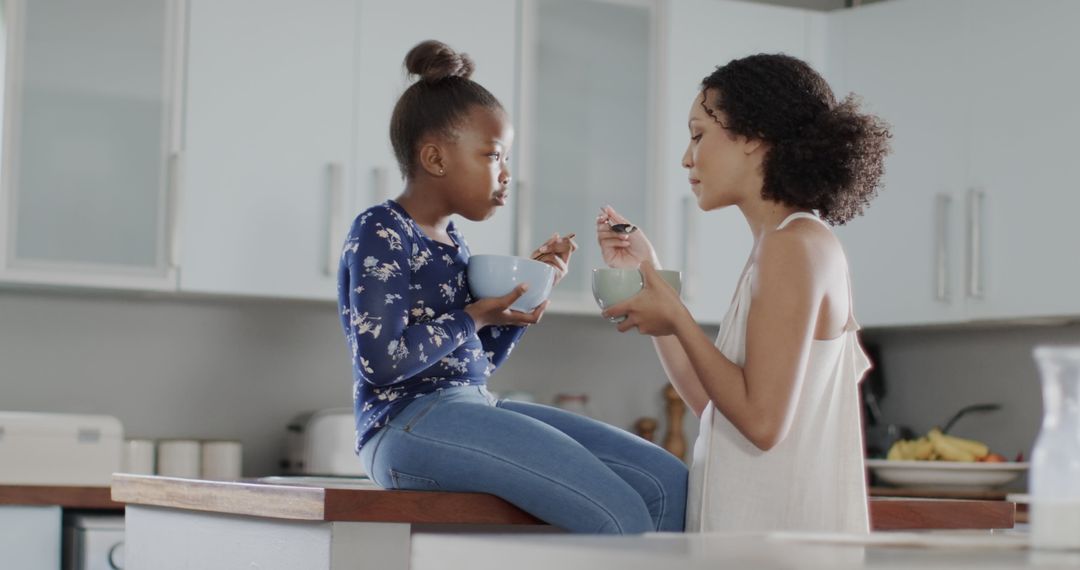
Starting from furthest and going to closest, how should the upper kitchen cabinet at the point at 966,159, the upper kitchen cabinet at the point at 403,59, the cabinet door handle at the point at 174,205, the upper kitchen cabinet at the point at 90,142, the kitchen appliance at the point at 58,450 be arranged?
the upper kitchen cabinet at the point at 403,59, the upper kitchen cabinet at the point at 966,159, the cabinet door handle at the point at 174,205, the upper kitchen cabinet at the point at 90,142, the kitchen appliance at the point at 58,450

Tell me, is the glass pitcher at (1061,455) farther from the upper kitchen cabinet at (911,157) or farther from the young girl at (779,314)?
the upper kitchen cabinet at (911,157)

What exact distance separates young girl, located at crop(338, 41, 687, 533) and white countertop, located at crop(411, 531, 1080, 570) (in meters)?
0.65

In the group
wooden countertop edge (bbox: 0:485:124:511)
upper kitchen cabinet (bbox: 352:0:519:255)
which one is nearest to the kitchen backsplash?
upper kitchen cabinet (bbox: 352:0:519:255)

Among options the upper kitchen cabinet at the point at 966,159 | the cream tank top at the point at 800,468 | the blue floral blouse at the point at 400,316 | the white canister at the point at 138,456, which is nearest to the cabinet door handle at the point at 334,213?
the white canister at the point at 138,456

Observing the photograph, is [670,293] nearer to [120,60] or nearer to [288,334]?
[120,60]

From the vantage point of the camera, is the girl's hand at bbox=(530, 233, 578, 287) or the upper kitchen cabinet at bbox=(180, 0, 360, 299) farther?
the upper kitchen cabinet at bbox=(180, 0, 360, 299)

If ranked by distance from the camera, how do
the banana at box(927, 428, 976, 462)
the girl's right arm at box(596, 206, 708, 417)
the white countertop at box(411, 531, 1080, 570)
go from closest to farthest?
1. the white countertop at box(411, 531, 1080, 570)
2. the girl's right arm at box(596, 206, 708, 417)
3. the banana at box(927, 428, 976, 462)

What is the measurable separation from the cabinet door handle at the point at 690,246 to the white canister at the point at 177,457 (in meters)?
1.23

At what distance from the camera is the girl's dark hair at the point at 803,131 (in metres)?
1.91

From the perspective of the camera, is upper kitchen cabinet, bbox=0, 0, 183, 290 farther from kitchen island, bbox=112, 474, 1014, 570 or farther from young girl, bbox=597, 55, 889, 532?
young girl, bbox=597, 55, 889, 532

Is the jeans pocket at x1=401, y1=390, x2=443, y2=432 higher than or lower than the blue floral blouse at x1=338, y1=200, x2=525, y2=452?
lower

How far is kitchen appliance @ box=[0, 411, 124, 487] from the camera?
2998mm

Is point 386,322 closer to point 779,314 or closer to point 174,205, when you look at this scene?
point 779,314

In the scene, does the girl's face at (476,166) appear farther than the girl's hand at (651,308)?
Yes
